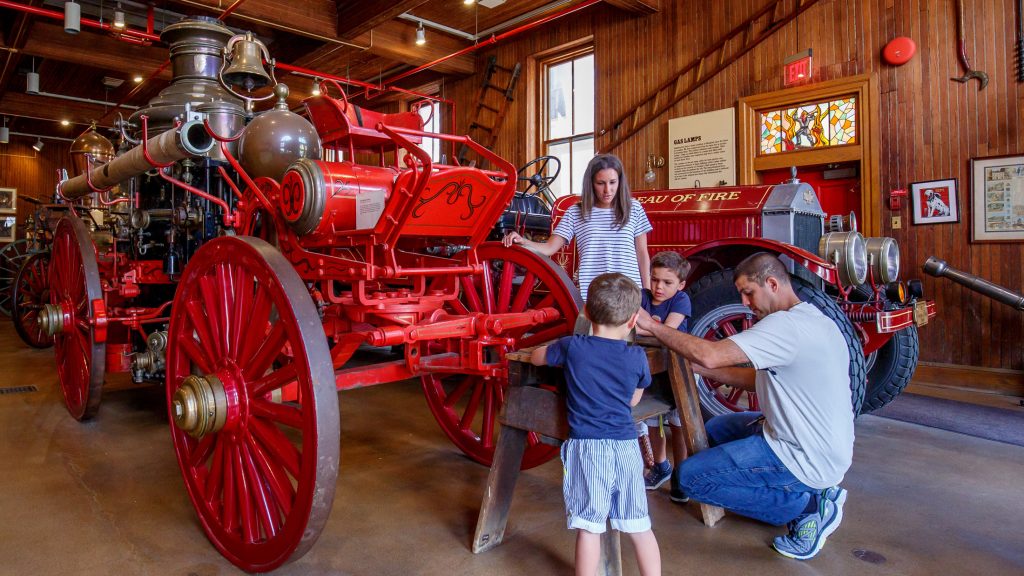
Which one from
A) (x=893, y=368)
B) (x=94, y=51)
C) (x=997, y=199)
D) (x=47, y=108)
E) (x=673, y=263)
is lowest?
(x=893, y=368)

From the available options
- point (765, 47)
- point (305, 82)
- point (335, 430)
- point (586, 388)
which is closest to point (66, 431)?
point (335, 430)

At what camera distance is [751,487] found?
2.12 m

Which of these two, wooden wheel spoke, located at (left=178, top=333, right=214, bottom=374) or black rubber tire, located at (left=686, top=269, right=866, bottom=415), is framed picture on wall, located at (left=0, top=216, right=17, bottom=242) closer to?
wooden wheel spoke, located at (left=178, top=333, right=214, bottom=374)

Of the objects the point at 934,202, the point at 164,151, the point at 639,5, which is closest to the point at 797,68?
the point at 934,202

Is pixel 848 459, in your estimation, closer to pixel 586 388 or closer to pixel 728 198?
pixel 586 388

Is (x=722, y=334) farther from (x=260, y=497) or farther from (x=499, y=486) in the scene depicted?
(x=260, y=497)

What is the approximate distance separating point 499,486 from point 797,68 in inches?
221

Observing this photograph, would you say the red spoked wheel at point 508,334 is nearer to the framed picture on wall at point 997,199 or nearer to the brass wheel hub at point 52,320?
the brass wheel hub at point 52,320

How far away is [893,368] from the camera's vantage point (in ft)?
12.5

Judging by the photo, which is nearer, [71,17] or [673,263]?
[673,263]

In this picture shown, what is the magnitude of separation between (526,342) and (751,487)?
110 centimetres

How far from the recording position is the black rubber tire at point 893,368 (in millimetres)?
3777

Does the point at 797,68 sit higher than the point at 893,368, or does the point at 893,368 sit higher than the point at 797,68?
the point at 797,68

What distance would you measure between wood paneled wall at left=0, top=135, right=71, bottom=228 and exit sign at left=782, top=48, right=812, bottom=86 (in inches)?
588
